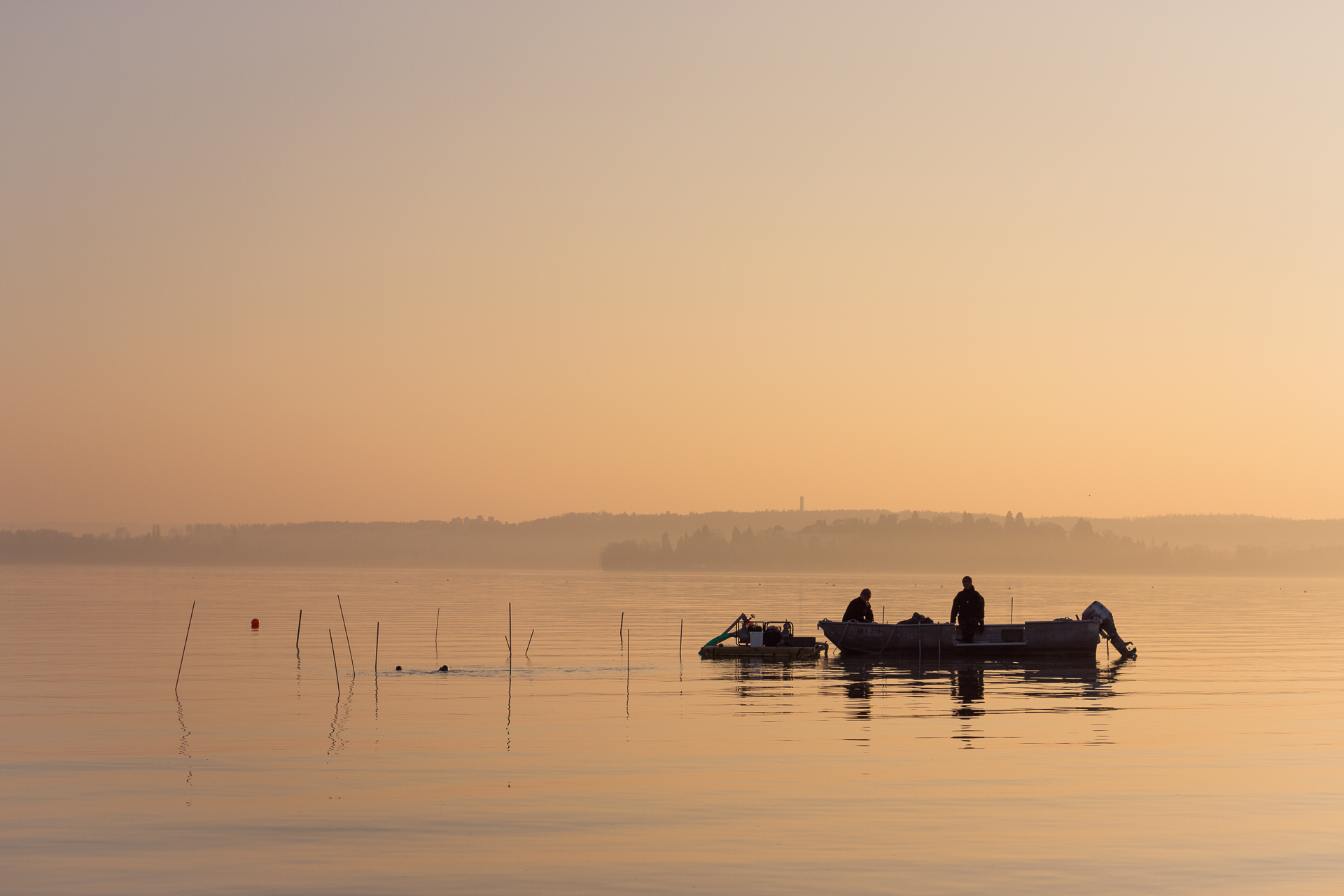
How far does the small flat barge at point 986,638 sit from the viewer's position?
5128 cm

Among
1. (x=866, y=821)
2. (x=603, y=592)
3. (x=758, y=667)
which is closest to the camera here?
(x=866, y=821)

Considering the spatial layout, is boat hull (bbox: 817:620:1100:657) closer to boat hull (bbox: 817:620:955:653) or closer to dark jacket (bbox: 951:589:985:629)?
boat hull (bbox: 817:620:955:653)

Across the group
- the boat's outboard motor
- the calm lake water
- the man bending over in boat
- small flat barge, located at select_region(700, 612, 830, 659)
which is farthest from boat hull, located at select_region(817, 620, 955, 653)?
the boat's outboard motor

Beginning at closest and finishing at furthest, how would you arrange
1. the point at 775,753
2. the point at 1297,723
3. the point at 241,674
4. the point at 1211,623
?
1. the point at 775,753
2. the point at 1297,723
3. the point at 241,674
4. the point at 1211,623

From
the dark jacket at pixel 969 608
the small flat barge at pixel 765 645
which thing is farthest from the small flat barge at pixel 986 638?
the small flat barge at pixel 765 645

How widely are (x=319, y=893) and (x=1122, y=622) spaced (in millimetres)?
85192

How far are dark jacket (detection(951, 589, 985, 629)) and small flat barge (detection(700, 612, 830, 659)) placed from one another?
16.5 feet

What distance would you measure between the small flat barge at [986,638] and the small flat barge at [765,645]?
186 cm

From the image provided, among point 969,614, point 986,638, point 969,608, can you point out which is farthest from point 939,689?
point 986,638

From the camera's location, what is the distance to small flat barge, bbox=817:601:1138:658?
51.3m

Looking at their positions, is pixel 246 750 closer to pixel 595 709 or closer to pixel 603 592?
pixel 595 709

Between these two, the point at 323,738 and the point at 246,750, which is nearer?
the point at 246,750

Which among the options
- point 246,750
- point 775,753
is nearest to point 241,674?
point 246,750

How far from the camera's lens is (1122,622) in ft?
305
